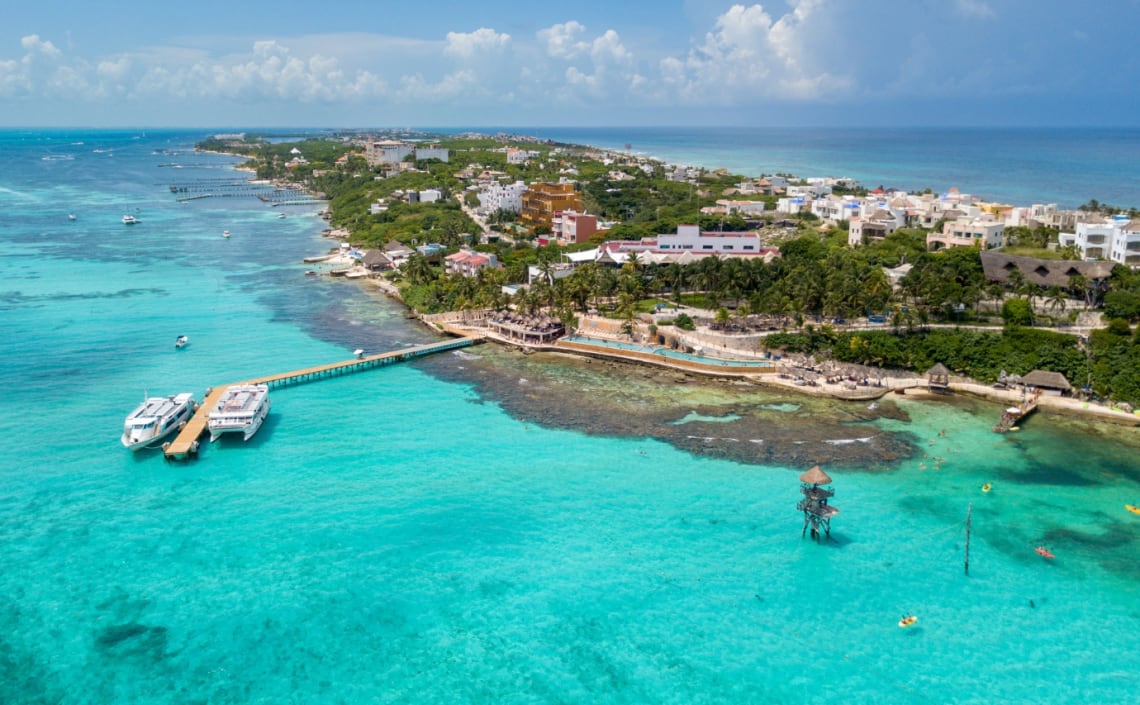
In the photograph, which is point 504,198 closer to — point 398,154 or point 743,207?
point 743,207

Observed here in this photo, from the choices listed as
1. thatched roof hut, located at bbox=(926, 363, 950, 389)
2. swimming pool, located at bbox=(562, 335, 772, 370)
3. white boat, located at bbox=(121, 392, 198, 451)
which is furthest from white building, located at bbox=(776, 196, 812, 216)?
white boat, located at bbox=(121, 392, 198, 451)

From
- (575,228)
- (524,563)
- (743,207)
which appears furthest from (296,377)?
(743,207)

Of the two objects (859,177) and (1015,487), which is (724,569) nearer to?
(1015,487)

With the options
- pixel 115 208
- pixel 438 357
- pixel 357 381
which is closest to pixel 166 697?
pixel 357 381

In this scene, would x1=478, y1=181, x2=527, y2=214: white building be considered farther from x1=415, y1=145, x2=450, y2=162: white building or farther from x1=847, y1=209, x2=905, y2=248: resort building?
x1=415, y1=145, x2=450, y2=162: white building

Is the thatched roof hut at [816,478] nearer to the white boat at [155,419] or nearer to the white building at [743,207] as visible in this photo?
the white boat at [155,419]

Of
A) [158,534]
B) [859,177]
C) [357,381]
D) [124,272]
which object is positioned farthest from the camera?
[859,177]

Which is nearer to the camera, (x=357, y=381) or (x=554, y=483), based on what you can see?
(x=554, y=483)

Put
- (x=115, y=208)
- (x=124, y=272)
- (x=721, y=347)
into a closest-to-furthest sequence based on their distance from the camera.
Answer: (x=721, y=347), (x=124, y=272), (x=115, y=208)
